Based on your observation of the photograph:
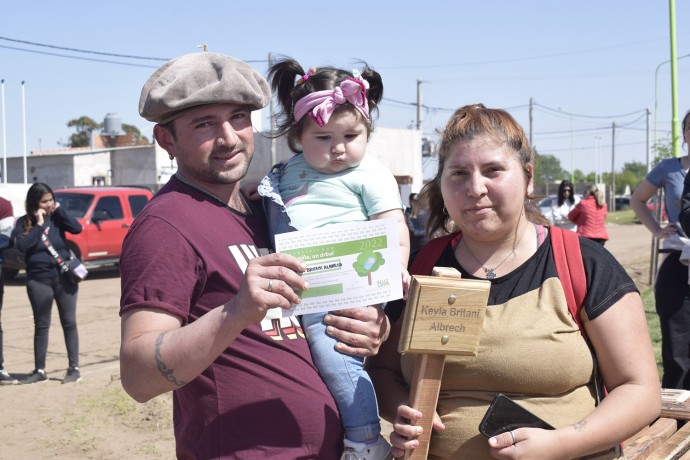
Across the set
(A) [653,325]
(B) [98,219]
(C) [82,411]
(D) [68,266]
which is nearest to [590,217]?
(A) [653,325]

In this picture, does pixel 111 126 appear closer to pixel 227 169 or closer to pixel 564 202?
pixel 564 202

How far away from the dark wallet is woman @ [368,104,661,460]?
0.02m

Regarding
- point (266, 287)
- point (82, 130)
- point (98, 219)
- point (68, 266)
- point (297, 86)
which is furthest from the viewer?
point (82, 130)

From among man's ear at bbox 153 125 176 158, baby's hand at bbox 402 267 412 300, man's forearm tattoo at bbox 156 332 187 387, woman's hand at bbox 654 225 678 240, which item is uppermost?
man's ear at bbox 153 125 176 158

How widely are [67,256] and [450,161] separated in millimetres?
7243

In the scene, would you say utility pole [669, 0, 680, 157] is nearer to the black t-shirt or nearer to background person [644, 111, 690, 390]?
background person [644, 111, 690, 390]

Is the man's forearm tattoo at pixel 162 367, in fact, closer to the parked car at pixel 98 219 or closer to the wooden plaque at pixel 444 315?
the wooden plaque at pixel 444 315

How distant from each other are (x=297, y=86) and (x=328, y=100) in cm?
23

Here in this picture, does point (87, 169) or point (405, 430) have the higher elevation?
point (87, 169)

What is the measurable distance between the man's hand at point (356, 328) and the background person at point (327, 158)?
236 millimetres

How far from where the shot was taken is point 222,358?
2.35 metres

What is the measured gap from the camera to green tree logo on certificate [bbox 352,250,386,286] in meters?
2.22

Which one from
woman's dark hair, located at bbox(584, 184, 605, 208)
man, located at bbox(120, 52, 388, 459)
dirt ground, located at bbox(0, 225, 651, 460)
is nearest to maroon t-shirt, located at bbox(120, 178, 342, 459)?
man, located at bbox(120, 52, 388, 459)

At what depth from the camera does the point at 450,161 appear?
Result: 2.44m
